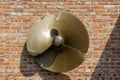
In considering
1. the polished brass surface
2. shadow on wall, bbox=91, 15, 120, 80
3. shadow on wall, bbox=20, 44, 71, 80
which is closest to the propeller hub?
the polished brass surface

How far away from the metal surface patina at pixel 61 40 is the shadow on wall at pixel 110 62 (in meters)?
0.35

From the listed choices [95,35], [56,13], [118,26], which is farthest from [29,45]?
[118,26]

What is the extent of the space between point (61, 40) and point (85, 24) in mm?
560

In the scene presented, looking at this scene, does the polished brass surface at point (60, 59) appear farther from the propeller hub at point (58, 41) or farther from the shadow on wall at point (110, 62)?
the shadow on wall at point (110, 62)

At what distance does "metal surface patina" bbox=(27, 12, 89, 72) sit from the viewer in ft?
15.2

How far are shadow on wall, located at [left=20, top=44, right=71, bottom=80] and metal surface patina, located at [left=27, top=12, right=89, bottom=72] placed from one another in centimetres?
10

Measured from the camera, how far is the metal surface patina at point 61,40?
4639 millimetres

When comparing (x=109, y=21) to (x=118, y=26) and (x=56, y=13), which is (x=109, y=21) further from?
(x=56, y=13)

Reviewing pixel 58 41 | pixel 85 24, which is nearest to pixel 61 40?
pixel 58 41

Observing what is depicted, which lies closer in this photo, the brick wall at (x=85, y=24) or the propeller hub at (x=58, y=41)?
the propeller hub at (x=58, y=41)

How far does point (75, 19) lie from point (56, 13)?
14.7 inches

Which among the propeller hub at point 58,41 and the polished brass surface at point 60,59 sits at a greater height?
the propeller hub at point 58,41

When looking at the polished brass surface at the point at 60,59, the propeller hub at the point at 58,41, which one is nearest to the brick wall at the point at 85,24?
the polished brass surface at the point at 60,59

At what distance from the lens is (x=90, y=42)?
4895 mm
